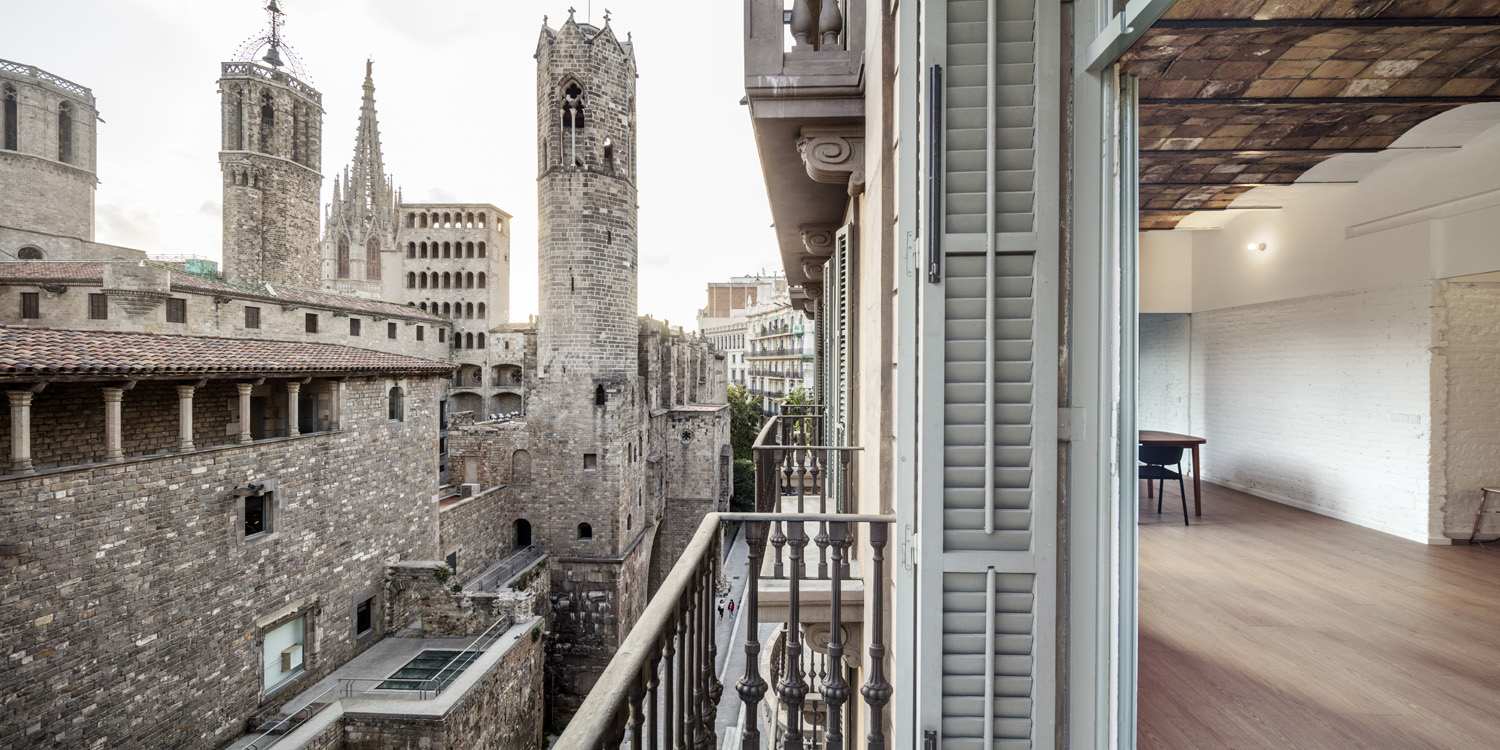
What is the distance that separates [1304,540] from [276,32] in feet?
156

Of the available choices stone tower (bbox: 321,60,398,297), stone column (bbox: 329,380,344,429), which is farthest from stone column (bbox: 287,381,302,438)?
stone tower (bbox: 321,60,398,297)

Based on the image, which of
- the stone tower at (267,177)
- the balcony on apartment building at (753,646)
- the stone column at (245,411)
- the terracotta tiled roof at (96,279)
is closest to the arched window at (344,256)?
the stone tower at (267,177)

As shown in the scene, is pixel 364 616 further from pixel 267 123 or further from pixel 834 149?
pixel 267 123

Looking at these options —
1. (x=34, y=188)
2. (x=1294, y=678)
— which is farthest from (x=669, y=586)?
(x=34, y=188)

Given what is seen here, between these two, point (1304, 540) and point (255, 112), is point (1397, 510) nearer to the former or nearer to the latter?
point (1304, 540)

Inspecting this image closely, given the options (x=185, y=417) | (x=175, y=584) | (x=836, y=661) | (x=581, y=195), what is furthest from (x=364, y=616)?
(x=836, y=661)

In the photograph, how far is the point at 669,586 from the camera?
1.92 metres

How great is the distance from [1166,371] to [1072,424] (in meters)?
5.73

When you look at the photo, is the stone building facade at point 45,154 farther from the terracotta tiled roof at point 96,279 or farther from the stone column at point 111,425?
the stone column at point 111,425

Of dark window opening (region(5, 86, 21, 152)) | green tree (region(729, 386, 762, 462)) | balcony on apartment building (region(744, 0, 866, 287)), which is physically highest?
dark window opening (region(5, 86, 21, 152))

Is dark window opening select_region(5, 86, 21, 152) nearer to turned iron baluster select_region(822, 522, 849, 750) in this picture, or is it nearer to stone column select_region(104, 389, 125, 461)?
stone column select_region(104, 389, 125, 461)

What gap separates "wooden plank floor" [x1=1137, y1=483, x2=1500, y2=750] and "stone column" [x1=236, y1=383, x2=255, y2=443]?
11727mm

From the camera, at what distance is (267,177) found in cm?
2930

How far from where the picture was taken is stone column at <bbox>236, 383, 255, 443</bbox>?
9.27 m
